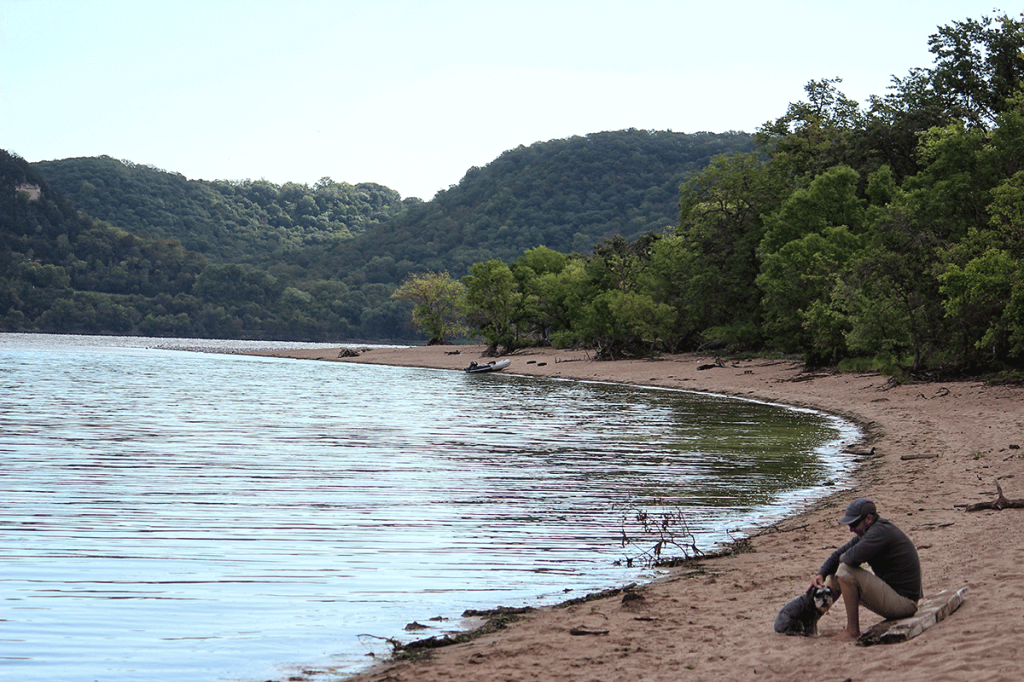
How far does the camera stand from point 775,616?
9.16 m

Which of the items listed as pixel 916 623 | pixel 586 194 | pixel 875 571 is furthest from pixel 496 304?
pixel 586 194

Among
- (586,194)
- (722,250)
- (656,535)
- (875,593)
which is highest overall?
(586,194)

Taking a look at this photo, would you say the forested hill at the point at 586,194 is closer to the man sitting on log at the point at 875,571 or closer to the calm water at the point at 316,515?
the calm water at the point at 316,515

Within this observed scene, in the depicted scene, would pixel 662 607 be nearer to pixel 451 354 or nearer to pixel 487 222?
pixel 451 354

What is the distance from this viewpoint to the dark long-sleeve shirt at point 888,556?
8.21 m

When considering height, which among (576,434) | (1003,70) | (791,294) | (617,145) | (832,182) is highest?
(617,145)

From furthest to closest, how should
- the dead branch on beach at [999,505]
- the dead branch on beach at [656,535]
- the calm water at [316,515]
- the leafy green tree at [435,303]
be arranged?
the leafy green tree at [435,303] → the dead branch on beach at [999,505] → the dead branch on beach at [656,535] → the calm water at [316,515]

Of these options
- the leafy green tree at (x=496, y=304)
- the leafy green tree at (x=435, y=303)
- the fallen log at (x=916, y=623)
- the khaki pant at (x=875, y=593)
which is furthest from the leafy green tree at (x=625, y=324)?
the khaki pant at (x=875, y=593)

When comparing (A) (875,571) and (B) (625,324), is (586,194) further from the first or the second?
(A) (875,571)

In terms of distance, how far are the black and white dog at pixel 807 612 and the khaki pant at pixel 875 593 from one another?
227mm

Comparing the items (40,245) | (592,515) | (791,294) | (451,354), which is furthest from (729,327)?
(40,245)

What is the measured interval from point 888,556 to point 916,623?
23.9 inches

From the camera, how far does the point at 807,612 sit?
8.27 meters

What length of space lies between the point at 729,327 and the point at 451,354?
127ft
